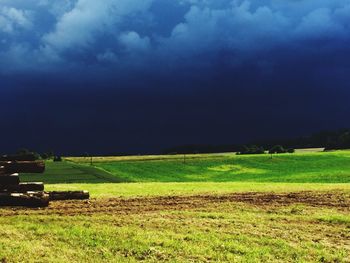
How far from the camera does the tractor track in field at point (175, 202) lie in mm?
21297

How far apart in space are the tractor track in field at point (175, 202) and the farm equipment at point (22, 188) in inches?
25.9

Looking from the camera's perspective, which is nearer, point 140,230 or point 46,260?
point 46,260

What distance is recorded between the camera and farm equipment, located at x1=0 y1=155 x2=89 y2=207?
73.2ft

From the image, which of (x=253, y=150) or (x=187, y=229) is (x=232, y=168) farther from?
(x=187, y=229)

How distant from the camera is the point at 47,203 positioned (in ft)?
73.5

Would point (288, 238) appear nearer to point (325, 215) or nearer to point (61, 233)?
point (325, 215)

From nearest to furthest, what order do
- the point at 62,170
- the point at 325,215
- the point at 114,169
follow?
the point at 325,215 < the point at 62,170 < the point at 114,169

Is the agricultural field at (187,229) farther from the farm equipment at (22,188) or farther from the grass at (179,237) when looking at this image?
the farm equipment at (22,188)

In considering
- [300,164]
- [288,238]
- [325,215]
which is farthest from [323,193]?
[300,164]

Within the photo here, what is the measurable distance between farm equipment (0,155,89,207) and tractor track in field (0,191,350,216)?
0.66 m

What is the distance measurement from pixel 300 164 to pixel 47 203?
7714cm

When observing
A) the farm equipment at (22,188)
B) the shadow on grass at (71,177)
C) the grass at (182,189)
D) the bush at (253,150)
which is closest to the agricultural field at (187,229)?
the farm equipment at (22,188)

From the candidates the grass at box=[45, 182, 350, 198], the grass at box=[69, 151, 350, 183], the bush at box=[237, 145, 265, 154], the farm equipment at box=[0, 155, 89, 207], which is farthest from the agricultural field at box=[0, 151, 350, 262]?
the bush at box=[237, 145, 265, 154]

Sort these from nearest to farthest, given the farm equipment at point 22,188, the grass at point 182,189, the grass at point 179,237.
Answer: the grass at point 179,237 → the farm equipment at point 22,188 → the grass at point 182,189
